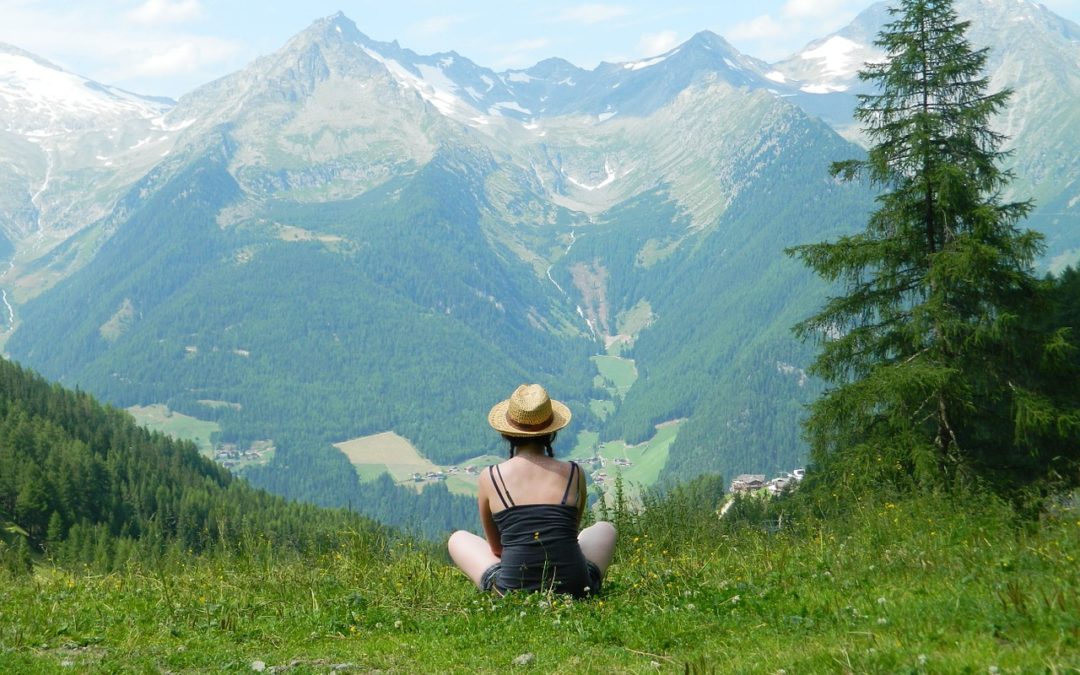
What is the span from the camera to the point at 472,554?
9.59 meters

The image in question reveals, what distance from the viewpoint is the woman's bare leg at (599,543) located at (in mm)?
9266

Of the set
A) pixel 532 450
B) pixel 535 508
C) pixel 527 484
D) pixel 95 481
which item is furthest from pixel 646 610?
pixel 95 481

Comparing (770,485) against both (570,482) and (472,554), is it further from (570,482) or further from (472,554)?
(570,482)

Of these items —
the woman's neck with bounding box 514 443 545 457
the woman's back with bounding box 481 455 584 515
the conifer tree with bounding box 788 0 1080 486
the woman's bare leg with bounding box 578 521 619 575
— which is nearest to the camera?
the woman's back with bounding box 481 455 584 515

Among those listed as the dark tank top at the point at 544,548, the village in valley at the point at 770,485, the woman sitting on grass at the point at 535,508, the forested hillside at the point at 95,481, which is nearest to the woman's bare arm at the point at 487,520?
the woman sitting on grass at the point at 535,508

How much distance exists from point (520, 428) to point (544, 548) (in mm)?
1162

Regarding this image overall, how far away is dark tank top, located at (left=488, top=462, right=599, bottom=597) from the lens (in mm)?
8672

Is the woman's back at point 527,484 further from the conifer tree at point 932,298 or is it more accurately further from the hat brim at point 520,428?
the conifer tree at point 932,298

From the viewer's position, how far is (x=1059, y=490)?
10805mm

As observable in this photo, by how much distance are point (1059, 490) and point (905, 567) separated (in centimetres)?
387

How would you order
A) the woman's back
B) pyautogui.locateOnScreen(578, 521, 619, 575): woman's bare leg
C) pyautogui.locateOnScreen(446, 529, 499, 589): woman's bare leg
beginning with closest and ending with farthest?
the woman's back < pyautogui.locateOnScreen(578, 521, 619, 575): woman's bare leg < pyautogui.locateOnScreen(446, 529, 499, 589): woman's bare leg

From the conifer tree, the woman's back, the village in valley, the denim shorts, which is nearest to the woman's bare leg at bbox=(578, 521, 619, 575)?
the denim shorts

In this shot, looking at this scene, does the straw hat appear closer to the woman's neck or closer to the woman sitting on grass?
the woman sitting on grass

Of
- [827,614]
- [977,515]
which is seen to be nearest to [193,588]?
[827,614]
